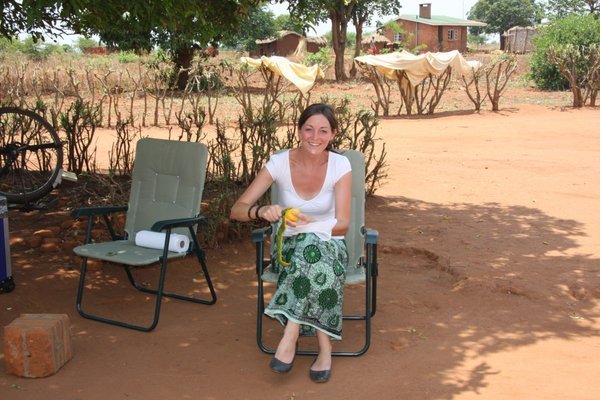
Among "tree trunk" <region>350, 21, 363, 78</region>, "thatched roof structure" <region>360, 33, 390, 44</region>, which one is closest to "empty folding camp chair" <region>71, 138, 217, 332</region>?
"tree trunk" <region>350, 21, 363, 78</region>

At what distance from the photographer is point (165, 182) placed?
500cm

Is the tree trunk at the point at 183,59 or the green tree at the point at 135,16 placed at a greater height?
the tree trunk at the point at 183,59

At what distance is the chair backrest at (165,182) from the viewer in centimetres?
482

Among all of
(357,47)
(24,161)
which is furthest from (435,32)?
(24,161)

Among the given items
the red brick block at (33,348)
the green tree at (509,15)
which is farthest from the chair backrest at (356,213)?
the green tree at (509,15)

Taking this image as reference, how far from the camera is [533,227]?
6.80 meters

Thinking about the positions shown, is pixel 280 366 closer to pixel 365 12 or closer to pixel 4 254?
pixel 4 254

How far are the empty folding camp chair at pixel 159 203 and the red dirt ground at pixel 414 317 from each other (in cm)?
29

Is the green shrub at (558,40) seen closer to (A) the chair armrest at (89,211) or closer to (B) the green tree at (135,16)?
(B) the green tree at (135,16)

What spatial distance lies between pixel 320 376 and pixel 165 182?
1.95 m

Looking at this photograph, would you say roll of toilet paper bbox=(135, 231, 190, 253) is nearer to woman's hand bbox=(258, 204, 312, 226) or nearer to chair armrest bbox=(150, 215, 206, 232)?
chair armrest bbox=(150, 215, 206, 232)

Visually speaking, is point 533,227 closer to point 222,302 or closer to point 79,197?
point 222,302

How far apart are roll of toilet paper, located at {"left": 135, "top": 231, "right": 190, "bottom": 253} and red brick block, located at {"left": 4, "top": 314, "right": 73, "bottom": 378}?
36.9 inches

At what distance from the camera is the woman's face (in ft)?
13.0
